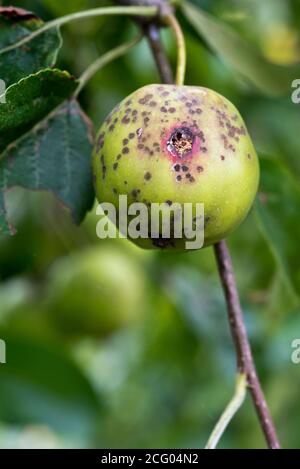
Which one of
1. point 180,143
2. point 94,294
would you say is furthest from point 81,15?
point 94,294

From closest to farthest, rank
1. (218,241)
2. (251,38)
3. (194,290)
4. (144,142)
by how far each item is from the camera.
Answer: (144,142) → (218,241) → (251,38) → (194,290)

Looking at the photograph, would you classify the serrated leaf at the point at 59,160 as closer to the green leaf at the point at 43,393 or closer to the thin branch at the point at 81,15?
the thin branch at the point at 81,15

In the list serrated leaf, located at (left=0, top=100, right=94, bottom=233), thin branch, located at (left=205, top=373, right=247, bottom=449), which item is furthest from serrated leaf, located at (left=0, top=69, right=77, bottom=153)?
thin branch, located at (left=205, top=373, right=247, bottom=449)

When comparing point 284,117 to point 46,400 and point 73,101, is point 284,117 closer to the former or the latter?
point 46,400
